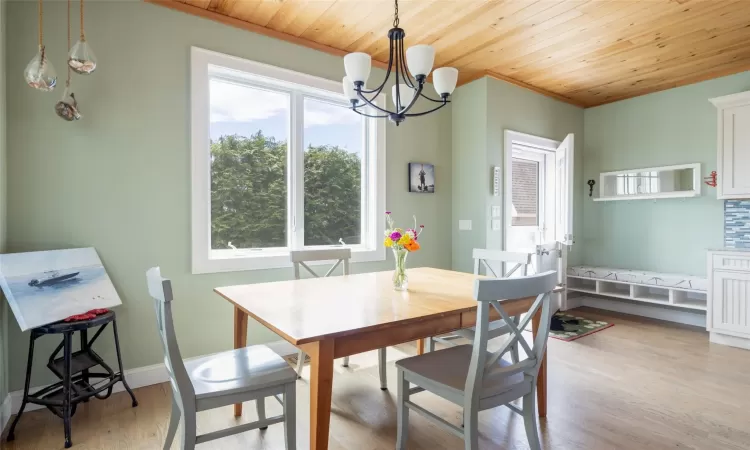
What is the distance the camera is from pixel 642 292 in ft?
14.5

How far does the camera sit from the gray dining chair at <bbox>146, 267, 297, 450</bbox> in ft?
4.70

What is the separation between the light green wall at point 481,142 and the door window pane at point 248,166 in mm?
1873

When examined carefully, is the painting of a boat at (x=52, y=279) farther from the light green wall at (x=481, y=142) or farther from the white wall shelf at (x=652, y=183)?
the white wall shelf at (x=652, y=183)

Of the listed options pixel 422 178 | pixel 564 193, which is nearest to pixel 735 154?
pixel 564 193

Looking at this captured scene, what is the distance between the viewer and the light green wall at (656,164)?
13.4ft

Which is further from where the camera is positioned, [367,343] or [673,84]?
[673,84]

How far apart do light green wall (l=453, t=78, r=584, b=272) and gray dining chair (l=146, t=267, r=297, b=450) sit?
8.83ft

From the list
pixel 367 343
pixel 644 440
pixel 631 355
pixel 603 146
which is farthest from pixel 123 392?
→ pixel 603 146

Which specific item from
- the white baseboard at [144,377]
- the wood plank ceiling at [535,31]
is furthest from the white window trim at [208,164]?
the white baseboard at [144,377]

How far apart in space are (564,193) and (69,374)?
4315 millimetres

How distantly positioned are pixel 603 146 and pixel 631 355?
2764 millimetres

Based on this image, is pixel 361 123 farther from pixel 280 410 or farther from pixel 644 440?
pixel 644 440

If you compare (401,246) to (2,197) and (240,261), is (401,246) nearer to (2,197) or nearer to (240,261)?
(240,261)

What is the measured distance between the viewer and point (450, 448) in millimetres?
1930
